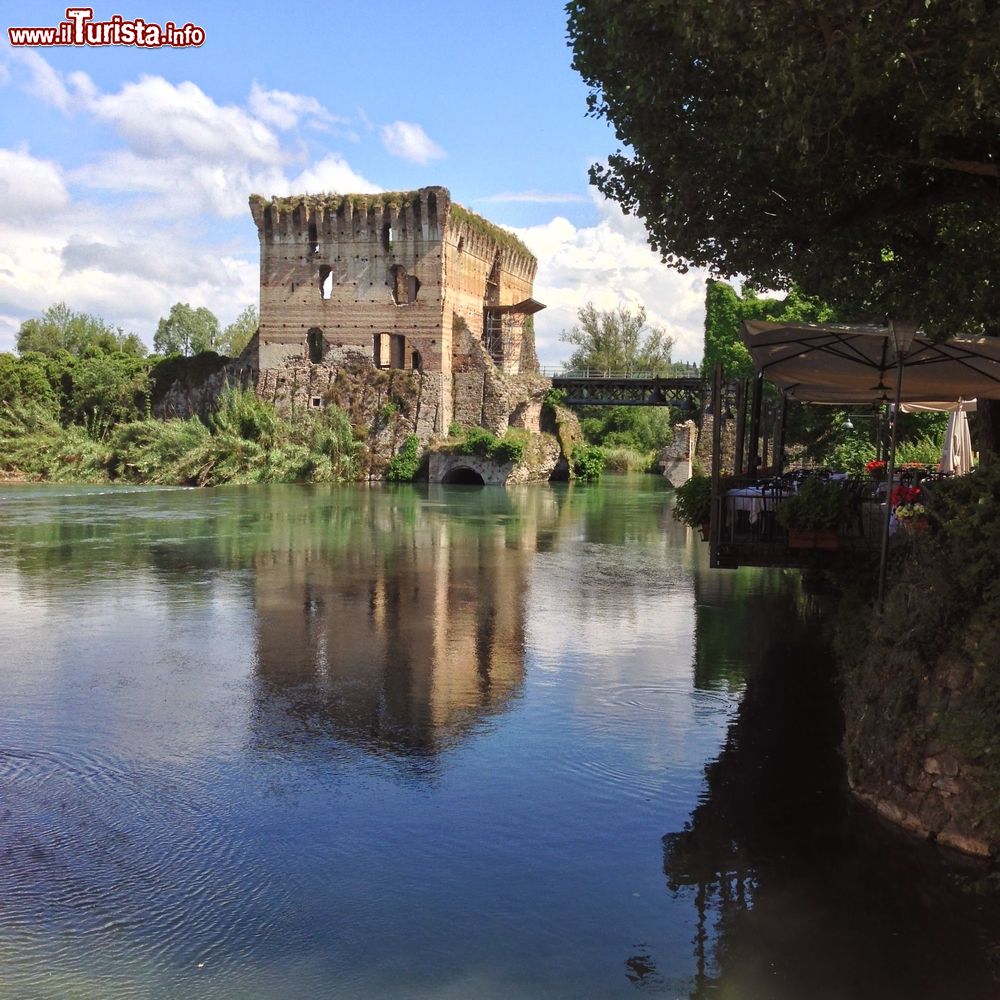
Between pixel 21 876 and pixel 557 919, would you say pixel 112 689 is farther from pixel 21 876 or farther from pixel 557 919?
pixel 557 919

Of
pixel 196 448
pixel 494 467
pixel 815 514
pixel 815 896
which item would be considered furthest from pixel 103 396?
pixel 815 896

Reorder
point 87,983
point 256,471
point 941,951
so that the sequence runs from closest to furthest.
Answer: point 87,983 → point 941,951 → point 256,471

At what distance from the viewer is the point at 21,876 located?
22.3 ft

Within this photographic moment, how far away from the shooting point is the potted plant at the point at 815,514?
33.0ft

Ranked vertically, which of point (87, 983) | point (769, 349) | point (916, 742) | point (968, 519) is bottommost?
point (87, 983)

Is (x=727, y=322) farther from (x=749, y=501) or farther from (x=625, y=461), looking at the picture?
(x=749, y=501)

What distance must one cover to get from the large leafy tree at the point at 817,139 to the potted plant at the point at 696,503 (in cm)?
219

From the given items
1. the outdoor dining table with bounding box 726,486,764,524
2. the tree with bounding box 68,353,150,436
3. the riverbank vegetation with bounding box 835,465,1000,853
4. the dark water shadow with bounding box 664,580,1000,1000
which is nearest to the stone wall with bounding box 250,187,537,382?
the tree with bounding box 68,353,150,436

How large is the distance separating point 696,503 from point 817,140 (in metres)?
3.87

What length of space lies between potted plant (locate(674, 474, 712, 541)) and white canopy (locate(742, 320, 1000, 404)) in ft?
4.69

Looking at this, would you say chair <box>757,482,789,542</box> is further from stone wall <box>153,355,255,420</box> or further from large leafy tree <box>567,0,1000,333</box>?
stone wall <box>153,355,255,420</box>

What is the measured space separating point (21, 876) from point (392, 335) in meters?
42.0

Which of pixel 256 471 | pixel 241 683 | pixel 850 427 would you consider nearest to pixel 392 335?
pixel 256 471

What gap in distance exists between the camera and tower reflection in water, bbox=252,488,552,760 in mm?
9945
